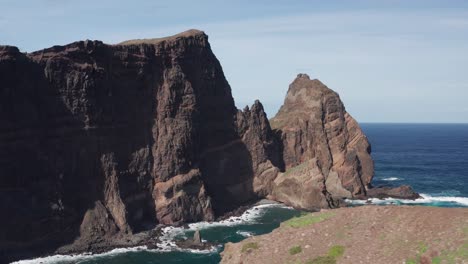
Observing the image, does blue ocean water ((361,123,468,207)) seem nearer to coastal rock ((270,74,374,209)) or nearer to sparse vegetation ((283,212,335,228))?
coastal rock ((270,74,374,209))

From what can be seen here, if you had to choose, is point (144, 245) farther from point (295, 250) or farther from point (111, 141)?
point (295, 250)

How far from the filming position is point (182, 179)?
94.2 meters

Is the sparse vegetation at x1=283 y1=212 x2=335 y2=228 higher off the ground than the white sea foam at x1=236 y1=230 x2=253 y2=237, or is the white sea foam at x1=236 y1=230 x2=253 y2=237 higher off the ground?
the sparse vegetation at x1=283 y1=212 x2=335 y2=228

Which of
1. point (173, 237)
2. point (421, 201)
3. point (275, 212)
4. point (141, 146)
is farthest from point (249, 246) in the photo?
point (421, 201)

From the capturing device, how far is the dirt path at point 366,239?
2922 cm

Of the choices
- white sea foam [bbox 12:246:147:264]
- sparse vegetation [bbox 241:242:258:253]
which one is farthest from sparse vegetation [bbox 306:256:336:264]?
white sea foam [bbox 12:246:147:264]

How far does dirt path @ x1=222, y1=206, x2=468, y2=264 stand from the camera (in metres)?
29.2

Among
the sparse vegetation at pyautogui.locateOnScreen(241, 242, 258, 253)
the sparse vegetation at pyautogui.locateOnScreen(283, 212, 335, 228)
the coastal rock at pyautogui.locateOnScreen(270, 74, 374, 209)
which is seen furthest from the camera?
the coastal rock at pyautogui.locateOnScreen(270, 74, 374, 209)

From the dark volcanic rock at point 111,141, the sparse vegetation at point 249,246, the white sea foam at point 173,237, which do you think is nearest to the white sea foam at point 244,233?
the white sea foam at point 173,237

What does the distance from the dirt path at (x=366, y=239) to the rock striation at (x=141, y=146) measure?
172ft

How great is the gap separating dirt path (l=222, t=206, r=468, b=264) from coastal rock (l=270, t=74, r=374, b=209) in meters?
75.7

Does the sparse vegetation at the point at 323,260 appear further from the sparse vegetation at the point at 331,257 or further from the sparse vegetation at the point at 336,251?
the sparse vegetation at the point at 336,251

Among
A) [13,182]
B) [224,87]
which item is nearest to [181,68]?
[224,87]

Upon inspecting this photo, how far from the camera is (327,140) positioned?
12244 cm
